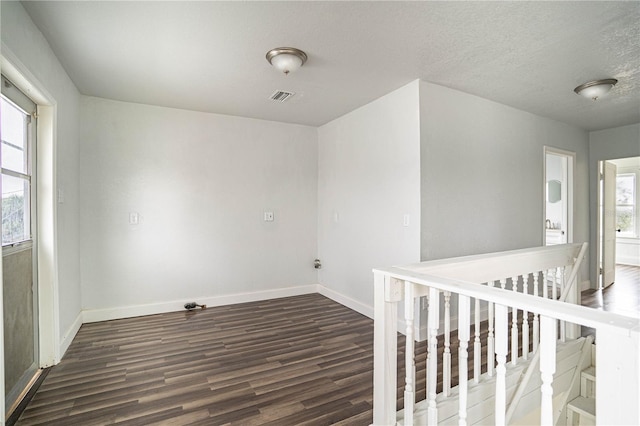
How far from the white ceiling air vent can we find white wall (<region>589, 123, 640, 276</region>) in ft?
16.0

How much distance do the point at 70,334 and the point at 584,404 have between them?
4.46 m

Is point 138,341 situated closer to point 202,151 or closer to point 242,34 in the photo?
point 202,151

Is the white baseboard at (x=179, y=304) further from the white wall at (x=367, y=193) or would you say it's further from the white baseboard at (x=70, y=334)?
the white wall at (x=367, y=193)

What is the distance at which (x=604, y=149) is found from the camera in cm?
483

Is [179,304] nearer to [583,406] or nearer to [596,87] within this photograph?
[583,406]

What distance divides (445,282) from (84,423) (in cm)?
218

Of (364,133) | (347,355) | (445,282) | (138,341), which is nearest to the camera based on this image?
(445,282)

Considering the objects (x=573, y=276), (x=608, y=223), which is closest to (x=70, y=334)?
(x=573, y=276)

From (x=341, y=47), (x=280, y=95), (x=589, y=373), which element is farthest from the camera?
(x=280, y=95)

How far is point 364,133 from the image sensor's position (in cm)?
377

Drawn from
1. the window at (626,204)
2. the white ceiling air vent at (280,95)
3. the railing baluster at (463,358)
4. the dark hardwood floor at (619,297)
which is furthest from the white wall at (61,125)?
the window at (626,204)

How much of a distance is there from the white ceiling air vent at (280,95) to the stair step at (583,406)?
3.76 m

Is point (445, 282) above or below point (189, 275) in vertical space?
above

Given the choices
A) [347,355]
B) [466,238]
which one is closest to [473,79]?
[466,238]
